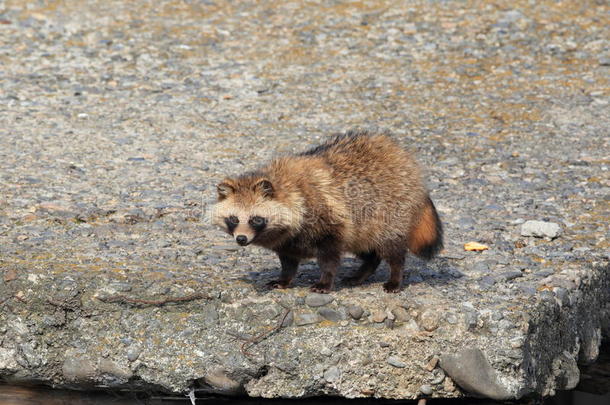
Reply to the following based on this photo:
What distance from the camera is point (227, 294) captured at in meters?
5.32

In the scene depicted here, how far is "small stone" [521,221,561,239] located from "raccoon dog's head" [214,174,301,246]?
2321 mm

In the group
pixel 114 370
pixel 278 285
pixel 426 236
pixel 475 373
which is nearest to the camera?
pixel 475 373

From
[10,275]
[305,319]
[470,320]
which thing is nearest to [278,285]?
[305,319]

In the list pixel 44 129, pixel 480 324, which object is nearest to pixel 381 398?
pixel 480 324

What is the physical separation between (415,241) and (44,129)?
4678 millimetres

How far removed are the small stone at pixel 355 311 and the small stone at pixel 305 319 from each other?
0.21 meters

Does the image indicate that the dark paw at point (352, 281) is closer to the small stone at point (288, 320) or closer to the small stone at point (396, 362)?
the small stone at point (288, 320)

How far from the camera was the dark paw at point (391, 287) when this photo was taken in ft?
18.1

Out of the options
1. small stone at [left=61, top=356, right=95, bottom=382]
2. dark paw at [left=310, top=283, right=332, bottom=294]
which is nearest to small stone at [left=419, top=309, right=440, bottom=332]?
dark paw at [left=310, top=283, right=332, bottom=294]

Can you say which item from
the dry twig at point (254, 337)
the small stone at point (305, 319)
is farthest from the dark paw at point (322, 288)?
the dry twig at point (254, 337)

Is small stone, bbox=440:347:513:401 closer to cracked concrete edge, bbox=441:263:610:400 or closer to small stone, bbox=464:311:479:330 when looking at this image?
cracked concrete edge, bbox=441:263:610:400

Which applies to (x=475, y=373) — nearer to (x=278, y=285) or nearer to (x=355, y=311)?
(x=355, y=311)

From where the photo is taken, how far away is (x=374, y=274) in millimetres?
6035

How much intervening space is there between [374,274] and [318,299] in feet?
2.79
